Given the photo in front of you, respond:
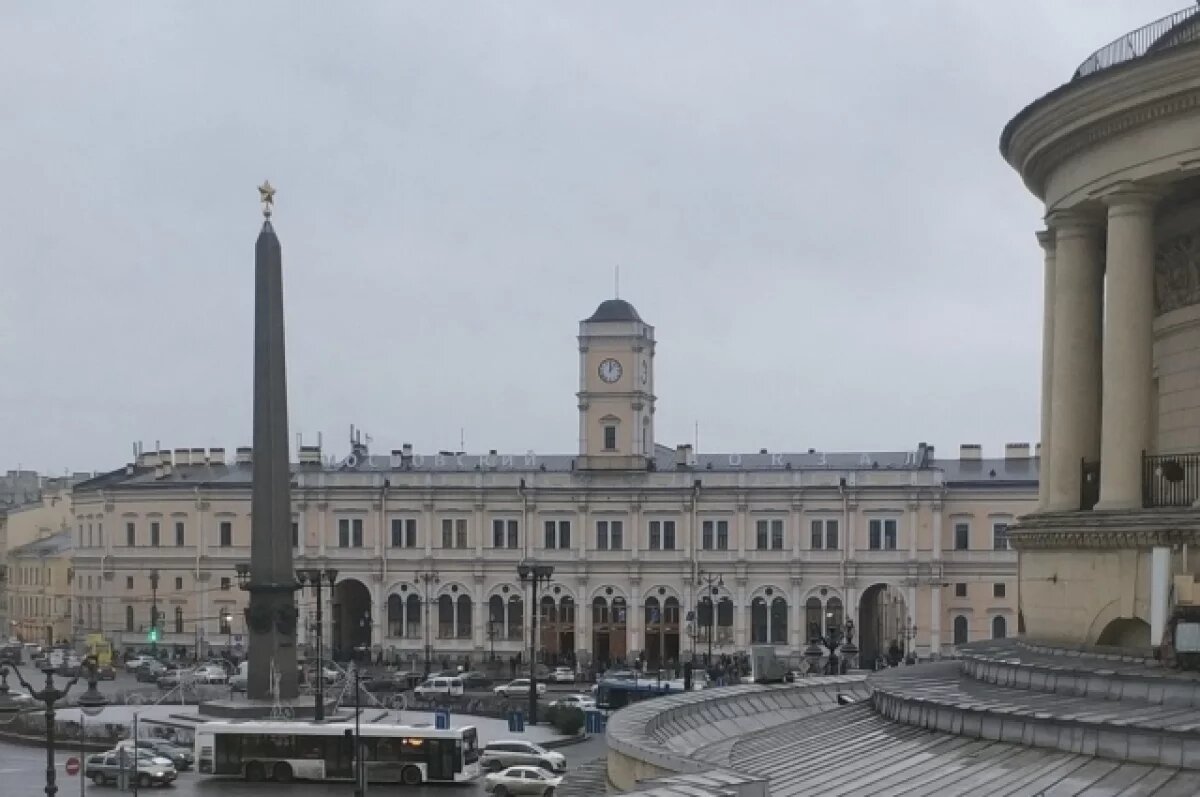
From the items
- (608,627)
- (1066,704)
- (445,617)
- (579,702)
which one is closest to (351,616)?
(445,617)

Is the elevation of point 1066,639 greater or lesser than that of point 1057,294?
lesser

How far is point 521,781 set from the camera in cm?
3969

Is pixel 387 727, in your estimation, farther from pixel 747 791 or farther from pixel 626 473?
pixel 626 473

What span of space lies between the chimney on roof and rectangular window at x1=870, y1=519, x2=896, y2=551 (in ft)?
24.3

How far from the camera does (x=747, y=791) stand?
1109 centimetres

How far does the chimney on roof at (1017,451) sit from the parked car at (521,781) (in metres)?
46.5

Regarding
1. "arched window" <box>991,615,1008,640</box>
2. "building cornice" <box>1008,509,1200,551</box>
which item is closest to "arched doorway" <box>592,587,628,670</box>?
"arched window" <box>991,615,1008,640</box>

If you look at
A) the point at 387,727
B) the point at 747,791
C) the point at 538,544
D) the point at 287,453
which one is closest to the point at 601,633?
the point at 538,544

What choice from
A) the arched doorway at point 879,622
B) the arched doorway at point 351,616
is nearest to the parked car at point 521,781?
the arched doorway at point 879,622

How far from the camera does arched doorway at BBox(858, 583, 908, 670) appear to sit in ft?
260

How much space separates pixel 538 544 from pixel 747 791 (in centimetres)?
7189

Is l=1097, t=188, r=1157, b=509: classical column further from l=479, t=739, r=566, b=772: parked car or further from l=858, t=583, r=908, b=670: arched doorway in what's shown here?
l=858, t=583, r=908, b=670: arched doorway

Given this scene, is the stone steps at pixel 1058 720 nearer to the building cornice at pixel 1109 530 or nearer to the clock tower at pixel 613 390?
the building cornice at pixel 1109 530

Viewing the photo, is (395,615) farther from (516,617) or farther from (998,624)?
(998,624)
